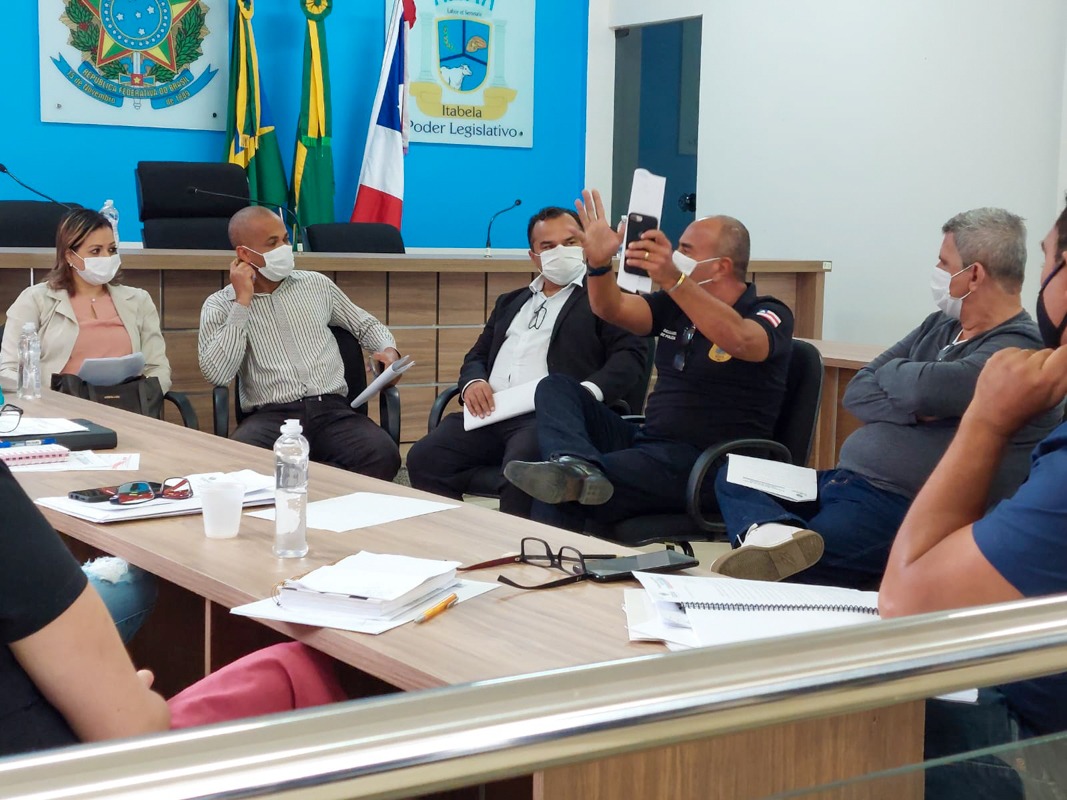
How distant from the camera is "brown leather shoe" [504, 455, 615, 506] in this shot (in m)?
2.78

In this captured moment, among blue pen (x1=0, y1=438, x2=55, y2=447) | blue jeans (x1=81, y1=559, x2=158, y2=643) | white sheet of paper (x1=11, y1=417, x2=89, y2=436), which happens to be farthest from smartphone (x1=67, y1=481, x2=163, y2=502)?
white sheet of paper (x1=11, y1=417, x2=89, y2=436)

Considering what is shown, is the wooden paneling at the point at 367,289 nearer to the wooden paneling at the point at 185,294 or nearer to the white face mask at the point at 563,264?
the wooden paneling at the point at 185,294

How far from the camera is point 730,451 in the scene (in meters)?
2.82

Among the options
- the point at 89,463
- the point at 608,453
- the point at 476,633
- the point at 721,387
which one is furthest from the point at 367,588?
the point at 721,387

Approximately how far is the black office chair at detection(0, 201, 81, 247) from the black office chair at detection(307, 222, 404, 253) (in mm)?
1044

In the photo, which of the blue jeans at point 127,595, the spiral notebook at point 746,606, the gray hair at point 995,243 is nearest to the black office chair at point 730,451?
the gray hair at point 995,243

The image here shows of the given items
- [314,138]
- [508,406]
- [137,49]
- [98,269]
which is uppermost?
[137,49]

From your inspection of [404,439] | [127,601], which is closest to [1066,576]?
[127,601]

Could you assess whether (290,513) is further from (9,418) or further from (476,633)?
(9,418)

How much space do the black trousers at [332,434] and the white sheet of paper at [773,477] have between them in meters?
1.34

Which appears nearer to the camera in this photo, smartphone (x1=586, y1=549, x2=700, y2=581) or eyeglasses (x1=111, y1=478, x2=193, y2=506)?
smartphone (x1=586, y1=549, x2=700, y2=581)

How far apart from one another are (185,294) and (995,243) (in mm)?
2925

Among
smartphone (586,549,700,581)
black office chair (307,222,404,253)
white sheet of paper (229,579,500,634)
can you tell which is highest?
black office chair (307,222,404,253)

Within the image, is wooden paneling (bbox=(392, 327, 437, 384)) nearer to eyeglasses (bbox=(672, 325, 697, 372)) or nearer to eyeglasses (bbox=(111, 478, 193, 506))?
eyeglasses (bbox=(672, 325, 697, 372))
